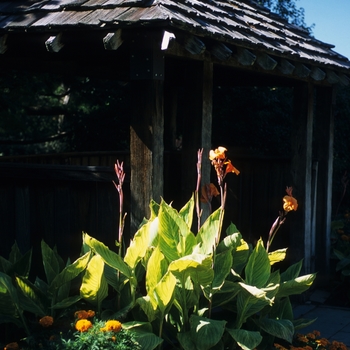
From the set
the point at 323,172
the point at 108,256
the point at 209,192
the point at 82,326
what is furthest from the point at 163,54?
the point at 323,172

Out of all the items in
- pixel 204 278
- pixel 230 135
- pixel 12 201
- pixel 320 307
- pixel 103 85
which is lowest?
pixel 320 307

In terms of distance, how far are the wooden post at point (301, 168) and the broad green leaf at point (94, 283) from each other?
10.7ft

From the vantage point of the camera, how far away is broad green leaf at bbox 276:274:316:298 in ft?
14.6

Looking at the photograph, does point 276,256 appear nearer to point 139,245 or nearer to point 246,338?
point 246,338

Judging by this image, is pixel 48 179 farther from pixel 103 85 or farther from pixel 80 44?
pixel 103 85

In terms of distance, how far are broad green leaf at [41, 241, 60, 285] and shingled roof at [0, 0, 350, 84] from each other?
1533mm

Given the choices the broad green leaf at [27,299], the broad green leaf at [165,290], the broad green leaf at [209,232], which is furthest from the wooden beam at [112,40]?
the broad green leaf at [27,299]

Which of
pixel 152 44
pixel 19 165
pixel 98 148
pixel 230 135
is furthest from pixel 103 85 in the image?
pixel 152 44

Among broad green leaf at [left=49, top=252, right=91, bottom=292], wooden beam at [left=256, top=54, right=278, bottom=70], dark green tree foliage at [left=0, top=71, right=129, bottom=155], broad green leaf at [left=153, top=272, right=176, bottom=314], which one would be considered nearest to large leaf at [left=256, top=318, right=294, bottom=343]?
broad green leaf at [left=153, top=272, right=176, bottom=314]

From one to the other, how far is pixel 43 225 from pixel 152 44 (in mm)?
1912

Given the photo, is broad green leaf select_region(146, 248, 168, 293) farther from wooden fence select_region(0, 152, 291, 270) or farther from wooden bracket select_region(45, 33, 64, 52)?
wooden bracket select_region(45, 33, 64, 52)

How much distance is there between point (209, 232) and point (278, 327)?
82 cm

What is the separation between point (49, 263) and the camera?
450 centimetres

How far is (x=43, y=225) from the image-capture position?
5426 millimetres
